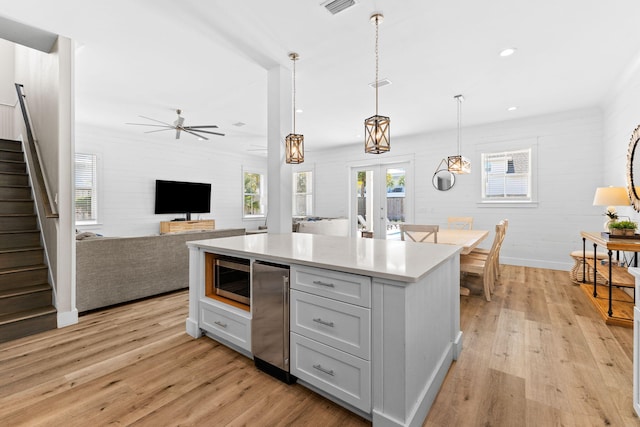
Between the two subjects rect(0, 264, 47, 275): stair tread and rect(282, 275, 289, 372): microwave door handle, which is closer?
rect(282, 275, 289, 372): microwave door handle

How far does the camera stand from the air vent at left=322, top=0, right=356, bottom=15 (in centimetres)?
223

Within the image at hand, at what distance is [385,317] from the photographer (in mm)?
1380

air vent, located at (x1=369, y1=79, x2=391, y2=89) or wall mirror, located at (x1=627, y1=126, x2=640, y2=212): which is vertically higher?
air vent, located at (x1=369, y1=79, x2=391, y2=89)

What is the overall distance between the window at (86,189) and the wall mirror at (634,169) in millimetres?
8179

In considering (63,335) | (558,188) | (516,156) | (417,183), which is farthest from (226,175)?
(558,188)

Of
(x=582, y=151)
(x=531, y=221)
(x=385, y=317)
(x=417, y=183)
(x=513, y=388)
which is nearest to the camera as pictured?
(x=385, y=317)

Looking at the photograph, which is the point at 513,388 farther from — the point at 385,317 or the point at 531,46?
the point at 531,46

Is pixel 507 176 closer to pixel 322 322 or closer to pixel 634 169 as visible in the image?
pixel 634 169

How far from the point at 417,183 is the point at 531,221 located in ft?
7.09

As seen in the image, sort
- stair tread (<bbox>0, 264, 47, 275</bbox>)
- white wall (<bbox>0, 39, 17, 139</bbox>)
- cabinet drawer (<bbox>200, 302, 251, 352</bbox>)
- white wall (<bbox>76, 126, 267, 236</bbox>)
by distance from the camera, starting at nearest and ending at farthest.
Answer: cabinet drawer (<bbox>200, 302, 251, 352</bbox>) < stair tread (<bbox>0, 264, 47, 275</bbox>) < white wall (<bbox>0, 39, 17, 139</bbox>) < white wall (<bbox>76, 126, 267, 236</bbox>)

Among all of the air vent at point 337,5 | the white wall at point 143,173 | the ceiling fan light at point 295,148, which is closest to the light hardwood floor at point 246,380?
the ceiling fan light at point 295,148

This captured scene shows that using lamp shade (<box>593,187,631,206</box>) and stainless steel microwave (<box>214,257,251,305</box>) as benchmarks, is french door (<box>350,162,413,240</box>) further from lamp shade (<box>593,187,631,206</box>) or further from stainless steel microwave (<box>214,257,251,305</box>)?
stainless steel microwave (<box>214,257,251,305</box>)

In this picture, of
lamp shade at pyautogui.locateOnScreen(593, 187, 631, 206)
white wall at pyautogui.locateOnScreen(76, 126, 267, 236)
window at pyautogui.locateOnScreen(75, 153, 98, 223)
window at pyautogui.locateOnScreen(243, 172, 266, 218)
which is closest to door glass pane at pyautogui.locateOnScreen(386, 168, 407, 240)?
lamp shade at pyautogui.locateOnScreen(593, 187, 631, 206)

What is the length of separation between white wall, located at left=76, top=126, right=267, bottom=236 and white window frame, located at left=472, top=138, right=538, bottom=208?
6006 mm
